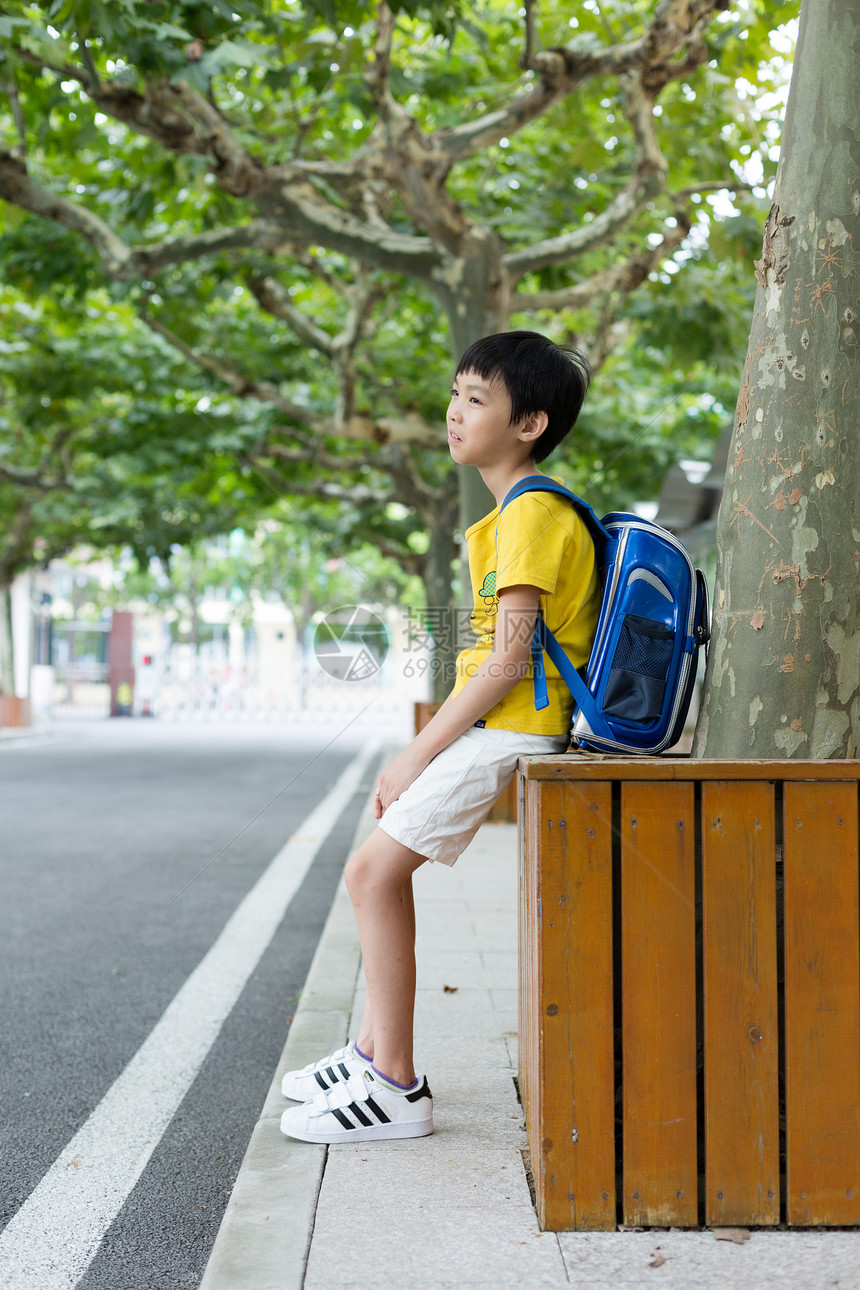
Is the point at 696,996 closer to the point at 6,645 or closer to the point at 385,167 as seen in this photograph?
the point at 385,167

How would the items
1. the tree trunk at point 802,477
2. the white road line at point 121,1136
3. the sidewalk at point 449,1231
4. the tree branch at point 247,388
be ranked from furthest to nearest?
the tree branch at point 247,388, the tree trunk at point 802,477, the white road line at point 121,1136, the sidewalk at point 449,1231

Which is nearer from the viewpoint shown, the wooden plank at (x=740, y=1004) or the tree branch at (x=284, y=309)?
the wooden plank at (x=740, y=1004)

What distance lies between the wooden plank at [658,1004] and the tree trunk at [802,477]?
38 cm

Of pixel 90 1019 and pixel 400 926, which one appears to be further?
pixel 90 1019

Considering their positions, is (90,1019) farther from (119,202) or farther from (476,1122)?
(119,202)

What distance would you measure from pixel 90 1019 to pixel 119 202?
6.87 meters

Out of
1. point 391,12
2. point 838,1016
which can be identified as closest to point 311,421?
point 391,12

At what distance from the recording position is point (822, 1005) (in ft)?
6.72

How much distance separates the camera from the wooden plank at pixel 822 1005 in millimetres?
2037

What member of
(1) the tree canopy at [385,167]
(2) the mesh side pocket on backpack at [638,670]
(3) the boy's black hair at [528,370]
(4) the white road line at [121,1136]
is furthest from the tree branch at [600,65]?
(2) the mesh side pocket on backpack at [638,670]

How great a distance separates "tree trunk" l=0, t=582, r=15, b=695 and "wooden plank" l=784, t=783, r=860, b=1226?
22637 mm

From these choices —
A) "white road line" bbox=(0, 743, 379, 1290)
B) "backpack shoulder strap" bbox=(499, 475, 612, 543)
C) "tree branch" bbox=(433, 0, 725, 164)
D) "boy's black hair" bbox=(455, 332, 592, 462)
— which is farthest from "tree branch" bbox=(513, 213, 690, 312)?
"backpack shoulder strap" bbox=(499, 475, 612, 543)

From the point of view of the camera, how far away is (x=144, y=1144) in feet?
9.07

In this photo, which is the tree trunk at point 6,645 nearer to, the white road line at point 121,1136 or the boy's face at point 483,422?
the white road line at point 121,1136
